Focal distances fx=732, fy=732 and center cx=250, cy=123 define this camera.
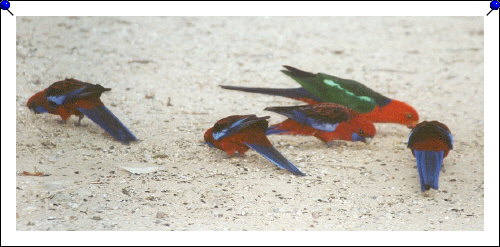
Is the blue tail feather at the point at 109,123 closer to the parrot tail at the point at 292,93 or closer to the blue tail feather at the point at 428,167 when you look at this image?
the parrot tail at the point at 292,93

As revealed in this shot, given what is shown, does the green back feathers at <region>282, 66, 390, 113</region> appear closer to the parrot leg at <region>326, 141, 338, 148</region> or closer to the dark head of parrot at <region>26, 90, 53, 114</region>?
the parrot leg at <region>326, 141, 338, 148</region>

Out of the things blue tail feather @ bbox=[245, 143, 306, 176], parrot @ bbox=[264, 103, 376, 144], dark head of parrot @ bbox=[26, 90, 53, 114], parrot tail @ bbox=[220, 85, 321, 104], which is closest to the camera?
blue tail feather @ bbox=[245, 143, 306, 176]

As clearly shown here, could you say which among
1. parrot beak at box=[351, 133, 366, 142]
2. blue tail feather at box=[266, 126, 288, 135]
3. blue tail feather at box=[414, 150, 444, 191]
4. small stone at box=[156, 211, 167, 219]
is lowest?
small stone at box=[156, 211, 167, 219]

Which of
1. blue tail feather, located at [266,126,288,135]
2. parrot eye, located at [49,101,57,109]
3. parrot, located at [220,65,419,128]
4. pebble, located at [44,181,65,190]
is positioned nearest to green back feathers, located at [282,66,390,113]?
parrot, located at [220,65,419,128]

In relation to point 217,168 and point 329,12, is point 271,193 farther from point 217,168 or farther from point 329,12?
point 329,12

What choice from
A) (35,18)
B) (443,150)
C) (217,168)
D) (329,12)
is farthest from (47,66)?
(443,150)

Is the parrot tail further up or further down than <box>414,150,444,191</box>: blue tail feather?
further up

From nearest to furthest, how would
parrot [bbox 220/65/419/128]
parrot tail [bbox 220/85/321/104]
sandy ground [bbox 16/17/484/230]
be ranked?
sandy ground [bbox 16/17/484/230] < parrot [bbox 220/65/419/128] < parrot tail [bbox 220/85/321/104]

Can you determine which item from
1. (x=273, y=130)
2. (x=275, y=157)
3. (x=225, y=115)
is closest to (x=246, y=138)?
(x=275, y=157)
